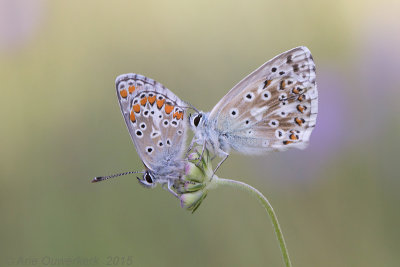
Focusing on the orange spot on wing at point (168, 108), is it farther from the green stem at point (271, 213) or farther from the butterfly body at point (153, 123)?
the green stem at point (271, 213)

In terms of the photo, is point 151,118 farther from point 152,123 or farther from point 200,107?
point 200,107

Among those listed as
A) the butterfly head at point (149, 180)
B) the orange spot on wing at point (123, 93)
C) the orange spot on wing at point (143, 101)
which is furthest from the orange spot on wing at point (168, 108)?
the butterfly head at point (149, 180)

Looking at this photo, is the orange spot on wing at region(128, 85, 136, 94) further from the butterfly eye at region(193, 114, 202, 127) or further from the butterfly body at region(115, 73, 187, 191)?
the butterfly eye at region(193, 114, 202, 127)

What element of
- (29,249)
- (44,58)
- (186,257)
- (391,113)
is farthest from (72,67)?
(391,113)

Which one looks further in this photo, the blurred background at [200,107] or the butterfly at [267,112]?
the blurred background at [200,107]

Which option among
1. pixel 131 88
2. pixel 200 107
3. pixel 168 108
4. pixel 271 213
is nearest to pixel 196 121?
pixel 168 108

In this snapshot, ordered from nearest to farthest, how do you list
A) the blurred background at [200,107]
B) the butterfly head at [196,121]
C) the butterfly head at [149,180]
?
the butterfly head at [149,180], the butterfly head at [196,121], the blurred background at [200,107]

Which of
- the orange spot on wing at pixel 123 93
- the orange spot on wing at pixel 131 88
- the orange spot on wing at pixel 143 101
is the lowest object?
the orange spot on wing at pixel 143 101

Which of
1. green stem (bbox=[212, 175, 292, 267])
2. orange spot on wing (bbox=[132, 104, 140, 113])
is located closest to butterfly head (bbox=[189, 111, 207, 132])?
orange spot on wing (bbox=[132, 104, 140, 113])
